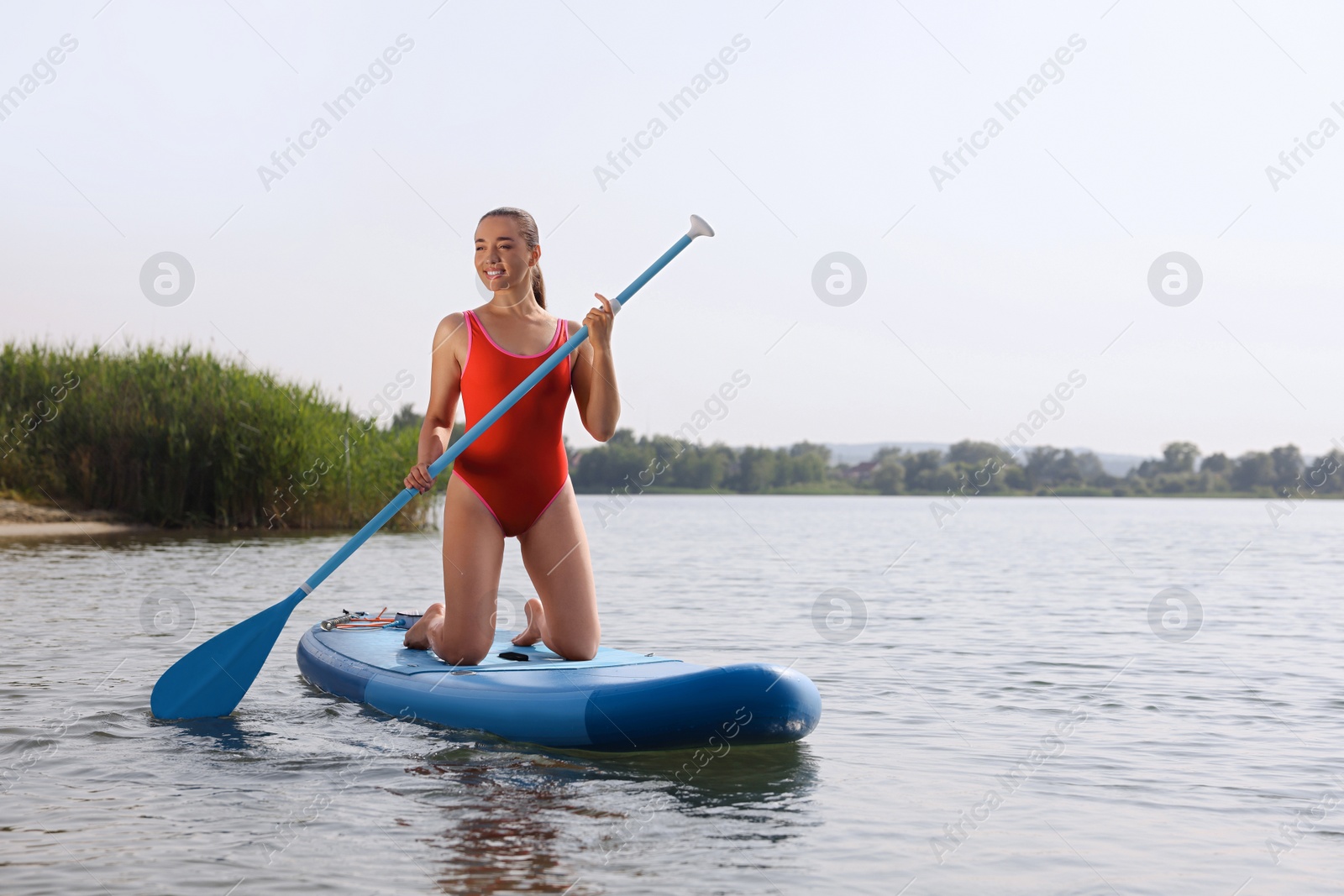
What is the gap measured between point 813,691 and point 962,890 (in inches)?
48.5

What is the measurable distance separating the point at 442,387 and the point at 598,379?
663 mm

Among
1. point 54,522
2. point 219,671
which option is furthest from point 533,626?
point 54,522

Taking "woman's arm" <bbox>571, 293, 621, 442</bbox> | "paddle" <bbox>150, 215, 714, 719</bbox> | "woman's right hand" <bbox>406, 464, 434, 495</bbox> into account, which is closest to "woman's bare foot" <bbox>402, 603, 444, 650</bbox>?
"paddle" <bbox>150, 215, 714, 719</bbox>

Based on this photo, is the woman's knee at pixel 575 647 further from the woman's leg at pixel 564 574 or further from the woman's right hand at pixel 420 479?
the woman's right hand at pixel 420 479

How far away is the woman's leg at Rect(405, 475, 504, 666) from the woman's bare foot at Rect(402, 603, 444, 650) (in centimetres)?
40

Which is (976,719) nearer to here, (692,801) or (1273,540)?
(692,801)

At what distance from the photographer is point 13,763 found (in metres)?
3.96

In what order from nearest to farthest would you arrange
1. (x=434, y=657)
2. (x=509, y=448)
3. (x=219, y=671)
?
(x=509, y=448)
(x=219, y=671)
(x=434, y=657)

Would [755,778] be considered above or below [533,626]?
below

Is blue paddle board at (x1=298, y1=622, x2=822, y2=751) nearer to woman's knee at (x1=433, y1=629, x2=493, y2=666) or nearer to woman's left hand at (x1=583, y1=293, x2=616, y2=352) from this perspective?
woman's knee at (x1=433, y1=629, x2=493, y2=666)

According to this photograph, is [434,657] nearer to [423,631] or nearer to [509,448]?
[423,631]

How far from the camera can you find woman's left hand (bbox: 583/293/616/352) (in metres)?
4.33

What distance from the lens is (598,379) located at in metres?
4.48

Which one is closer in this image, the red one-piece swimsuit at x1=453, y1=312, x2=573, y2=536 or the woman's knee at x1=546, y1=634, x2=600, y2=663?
the red one-piece swimsuit at x1=453, y1=312, x2=573, y2=536
